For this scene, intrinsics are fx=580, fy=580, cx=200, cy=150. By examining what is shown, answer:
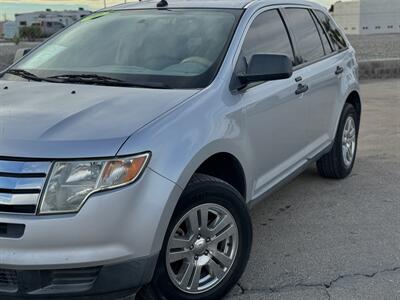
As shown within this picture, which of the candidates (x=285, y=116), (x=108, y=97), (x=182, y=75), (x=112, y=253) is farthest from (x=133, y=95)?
(x=285, y=116)

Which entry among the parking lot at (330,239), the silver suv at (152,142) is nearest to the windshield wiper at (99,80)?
the silver suv at (152,142)

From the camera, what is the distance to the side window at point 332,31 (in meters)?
5.70

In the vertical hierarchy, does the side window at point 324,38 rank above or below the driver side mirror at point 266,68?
below

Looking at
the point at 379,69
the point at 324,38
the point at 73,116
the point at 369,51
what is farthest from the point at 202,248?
the point at 369,51

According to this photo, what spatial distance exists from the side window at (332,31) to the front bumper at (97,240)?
3487 millimetres

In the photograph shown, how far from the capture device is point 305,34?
16.8 feet

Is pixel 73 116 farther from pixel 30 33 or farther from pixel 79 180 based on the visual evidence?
pixel 30 33

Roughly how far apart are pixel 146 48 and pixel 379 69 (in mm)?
11511

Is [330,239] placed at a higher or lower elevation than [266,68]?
lower

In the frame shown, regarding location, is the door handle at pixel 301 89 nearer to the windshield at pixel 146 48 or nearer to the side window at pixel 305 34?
the side window at pixel 305 34

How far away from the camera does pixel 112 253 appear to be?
2729mm

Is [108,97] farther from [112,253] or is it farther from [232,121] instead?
Answer: [112,253]

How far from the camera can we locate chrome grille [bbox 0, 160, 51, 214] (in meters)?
2.66

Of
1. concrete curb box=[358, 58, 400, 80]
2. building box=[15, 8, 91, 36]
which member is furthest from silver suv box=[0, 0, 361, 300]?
building box=[15, 8, 91, 36]
